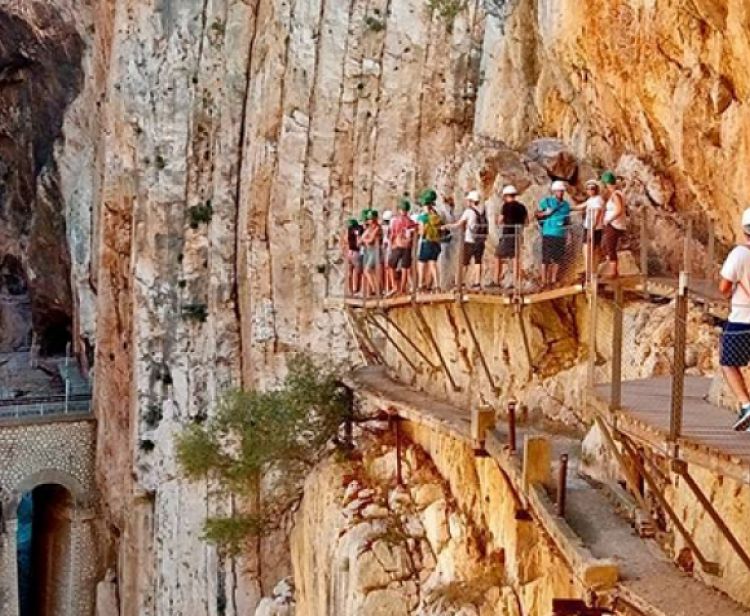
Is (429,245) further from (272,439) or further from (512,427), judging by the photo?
(272,439)

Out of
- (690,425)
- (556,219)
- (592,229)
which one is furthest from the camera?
(556,219)

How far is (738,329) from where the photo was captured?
237 inches

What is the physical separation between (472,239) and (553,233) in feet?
4.93

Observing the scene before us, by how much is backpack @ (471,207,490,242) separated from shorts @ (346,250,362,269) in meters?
4.07

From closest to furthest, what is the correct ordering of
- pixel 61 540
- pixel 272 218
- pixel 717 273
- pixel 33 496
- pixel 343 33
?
1. pixel 717 273
2. pixel 343 33
3. pixel 272 218
4. pixel 61 540
5. pixel 33 496

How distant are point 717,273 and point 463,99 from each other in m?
12.1

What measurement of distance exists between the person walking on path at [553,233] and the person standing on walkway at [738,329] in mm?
5296

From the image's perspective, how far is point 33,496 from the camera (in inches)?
1510

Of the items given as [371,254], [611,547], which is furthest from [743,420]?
[371,254]

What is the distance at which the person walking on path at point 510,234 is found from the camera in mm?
11867

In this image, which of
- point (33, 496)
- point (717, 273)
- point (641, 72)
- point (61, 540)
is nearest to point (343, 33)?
point (641, 72)

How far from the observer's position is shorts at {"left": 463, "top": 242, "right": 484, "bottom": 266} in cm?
1280

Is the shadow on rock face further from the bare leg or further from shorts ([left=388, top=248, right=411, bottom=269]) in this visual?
the bare leg

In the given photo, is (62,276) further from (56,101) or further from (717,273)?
(717,273)
